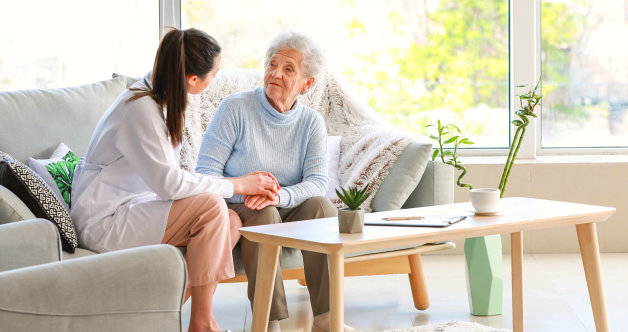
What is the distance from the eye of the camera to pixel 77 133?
2777mm

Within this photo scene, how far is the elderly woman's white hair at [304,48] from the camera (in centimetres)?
283

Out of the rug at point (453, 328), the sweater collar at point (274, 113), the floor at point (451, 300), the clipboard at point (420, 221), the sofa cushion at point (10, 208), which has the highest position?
the sweater collar at point (274, 113)

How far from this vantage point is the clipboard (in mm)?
2035

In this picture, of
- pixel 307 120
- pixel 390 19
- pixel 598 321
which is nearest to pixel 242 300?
pixel 307 120

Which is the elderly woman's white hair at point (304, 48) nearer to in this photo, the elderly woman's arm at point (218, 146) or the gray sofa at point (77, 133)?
the elderly woman's arm at point (218, 146)

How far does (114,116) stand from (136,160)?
155mm

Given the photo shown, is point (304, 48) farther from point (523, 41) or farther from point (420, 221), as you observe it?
point (523, 41)

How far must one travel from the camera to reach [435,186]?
9.53 ft

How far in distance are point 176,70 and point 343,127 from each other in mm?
1130

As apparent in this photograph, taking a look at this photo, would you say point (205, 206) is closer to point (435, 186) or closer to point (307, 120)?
point (307, 120)

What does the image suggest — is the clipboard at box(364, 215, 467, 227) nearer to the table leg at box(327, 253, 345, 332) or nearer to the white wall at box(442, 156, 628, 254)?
the table leg at box(327, 253, 345, 332)

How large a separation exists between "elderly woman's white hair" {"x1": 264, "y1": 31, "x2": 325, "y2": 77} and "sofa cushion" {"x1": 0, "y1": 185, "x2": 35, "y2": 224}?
42.4 inches

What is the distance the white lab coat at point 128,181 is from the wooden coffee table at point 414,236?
1.27 ft

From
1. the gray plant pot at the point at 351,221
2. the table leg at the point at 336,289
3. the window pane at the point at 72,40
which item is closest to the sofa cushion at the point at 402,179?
the gray plant pot at the point at 351,221
